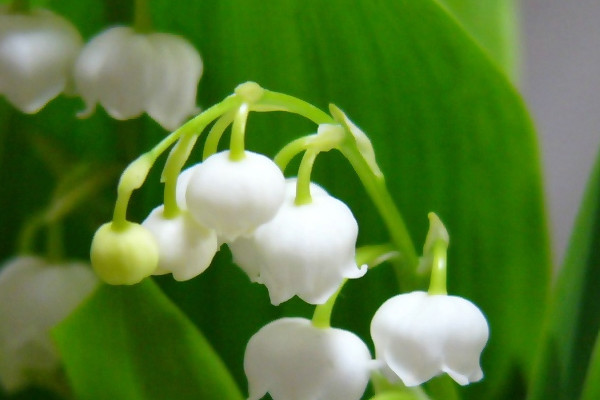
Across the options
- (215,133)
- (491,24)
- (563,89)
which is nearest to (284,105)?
(215,133)

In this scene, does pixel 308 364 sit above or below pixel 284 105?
below

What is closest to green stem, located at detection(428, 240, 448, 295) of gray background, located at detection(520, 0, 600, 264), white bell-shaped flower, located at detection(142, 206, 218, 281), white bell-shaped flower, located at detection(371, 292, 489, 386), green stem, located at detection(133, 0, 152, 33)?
white bell-shaped flower, located at detection(371, 292, 489, 386)

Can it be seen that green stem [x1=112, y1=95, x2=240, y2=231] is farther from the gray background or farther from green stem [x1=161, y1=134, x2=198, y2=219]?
the gray background

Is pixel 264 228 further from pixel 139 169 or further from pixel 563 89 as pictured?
pixel 563 89

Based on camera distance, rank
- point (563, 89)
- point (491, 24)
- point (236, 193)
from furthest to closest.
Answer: point (563, 89) → point (491, 24) → point (236, 193)

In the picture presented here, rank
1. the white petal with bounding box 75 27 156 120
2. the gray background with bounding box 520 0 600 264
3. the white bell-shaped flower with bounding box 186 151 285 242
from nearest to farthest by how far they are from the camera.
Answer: the white bell-shaped flower with bounding box 186 151 285 242, the white petal with bounding box 75 27 156 120, the gray background with bounding box 520 0 600 264
